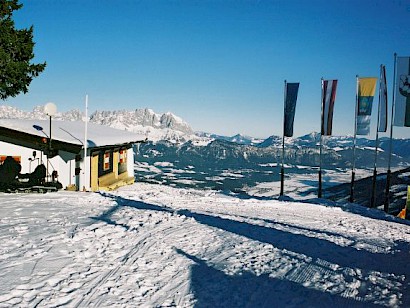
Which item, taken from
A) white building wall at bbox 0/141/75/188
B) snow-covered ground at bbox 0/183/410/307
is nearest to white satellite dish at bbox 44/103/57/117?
white building wall at bbox 0/141/75/188

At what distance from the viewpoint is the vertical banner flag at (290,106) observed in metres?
20.4

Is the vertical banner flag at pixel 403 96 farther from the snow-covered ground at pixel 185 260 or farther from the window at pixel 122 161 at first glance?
the window at pixel 122 161

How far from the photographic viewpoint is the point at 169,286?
534cm

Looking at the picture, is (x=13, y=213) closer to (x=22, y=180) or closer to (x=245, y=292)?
(x=22, y=180)

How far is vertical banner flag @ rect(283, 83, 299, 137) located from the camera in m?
20.4

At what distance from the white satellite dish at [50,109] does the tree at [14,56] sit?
129 centimetres

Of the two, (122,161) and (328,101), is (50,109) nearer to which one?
(122,161)

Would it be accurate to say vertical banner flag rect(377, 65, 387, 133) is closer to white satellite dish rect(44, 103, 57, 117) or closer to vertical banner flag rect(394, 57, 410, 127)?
vertical banner flag rect(394, 57, 410, 127)

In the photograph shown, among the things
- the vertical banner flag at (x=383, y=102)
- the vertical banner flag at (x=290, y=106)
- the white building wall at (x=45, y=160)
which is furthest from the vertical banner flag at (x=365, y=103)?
the white building wall at (x=45, y=160)

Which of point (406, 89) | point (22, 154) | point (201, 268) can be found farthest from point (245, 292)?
point (406, 89)

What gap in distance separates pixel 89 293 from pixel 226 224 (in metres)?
5.63

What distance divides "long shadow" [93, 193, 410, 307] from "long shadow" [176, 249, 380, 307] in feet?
4.66

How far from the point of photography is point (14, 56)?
13.9 meters

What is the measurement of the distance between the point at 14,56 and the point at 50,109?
2904mm
